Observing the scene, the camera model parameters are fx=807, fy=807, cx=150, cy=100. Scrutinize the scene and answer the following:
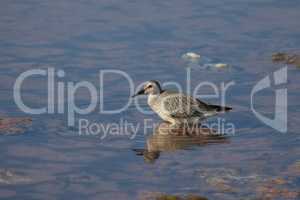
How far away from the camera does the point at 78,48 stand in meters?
15.2

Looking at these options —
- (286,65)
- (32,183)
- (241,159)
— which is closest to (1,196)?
(32,183)

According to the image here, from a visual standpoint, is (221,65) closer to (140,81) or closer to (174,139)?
(140,81)

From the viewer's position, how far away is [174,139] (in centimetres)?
1232

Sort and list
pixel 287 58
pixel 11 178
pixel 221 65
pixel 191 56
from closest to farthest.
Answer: pixel 11 178
pixel 221 65
pixel 191 56
pixel 287 58

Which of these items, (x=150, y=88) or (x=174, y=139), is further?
(x=150, y=88)

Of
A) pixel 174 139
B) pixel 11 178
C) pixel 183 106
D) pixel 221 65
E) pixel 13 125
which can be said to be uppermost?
pixel 221 65

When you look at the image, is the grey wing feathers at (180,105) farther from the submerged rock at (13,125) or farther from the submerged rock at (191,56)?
the submerged rock at (13,125)

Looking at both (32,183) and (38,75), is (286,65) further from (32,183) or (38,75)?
(32,183)

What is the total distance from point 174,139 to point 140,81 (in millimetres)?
1905

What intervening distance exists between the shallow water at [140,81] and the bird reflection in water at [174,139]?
0.13 meters

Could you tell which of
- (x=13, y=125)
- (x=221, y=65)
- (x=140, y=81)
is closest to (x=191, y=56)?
(x=221, y=65)

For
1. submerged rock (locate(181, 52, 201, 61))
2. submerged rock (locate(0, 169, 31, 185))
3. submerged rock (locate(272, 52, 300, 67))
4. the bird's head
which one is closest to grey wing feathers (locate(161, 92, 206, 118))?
the bird's head

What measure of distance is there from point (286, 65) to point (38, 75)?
4.53 m

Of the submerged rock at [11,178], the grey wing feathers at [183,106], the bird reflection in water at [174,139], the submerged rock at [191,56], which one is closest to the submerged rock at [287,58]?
the submerged rock at [191,56]
